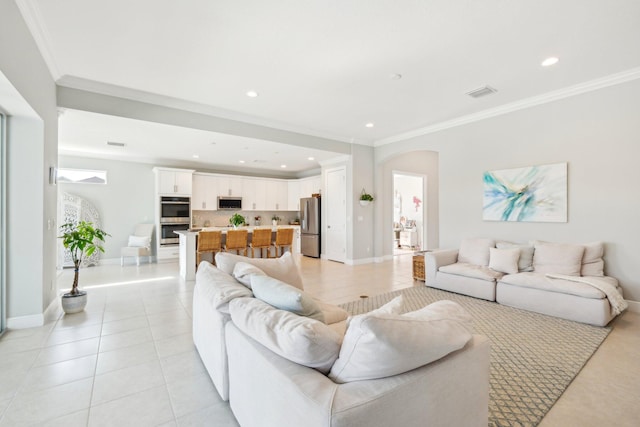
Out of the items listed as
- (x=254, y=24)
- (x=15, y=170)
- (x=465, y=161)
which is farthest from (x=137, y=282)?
(x=465, y=161)

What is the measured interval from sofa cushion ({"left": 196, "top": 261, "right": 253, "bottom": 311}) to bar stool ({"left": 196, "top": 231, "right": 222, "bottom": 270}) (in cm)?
294

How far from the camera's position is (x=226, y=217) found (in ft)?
29.2

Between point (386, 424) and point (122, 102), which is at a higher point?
point (122, 102)

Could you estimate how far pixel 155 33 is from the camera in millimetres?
2785

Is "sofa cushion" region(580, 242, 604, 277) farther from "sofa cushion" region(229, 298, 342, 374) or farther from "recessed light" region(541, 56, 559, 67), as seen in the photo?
"sofa cushion" region(229, 298, 342, 374)

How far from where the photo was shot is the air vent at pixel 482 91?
3.97 meters

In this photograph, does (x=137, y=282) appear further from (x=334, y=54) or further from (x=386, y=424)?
(x=386, y=424)

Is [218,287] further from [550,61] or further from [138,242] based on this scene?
[138,242]

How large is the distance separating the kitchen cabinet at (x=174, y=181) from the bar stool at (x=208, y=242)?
2683 mm

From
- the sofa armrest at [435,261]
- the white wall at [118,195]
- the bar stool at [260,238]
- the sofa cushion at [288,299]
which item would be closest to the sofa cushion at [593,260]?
the sofa armrest at [435,261]

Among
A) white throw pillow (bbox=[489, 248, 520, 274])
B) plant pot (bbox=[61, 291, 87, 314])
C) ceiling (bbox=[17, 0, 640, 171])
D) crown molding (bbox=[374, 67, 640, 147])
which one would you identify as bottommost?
plant pot (bbox=[61, 291, 87, 314])

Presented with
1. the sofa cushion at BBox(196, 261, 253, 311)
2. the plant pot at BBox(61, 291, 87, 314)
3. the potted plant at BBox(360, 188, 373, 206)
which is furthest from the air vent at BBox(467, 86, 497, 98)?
the plant pot at BBox(61, 291, 87, 314)

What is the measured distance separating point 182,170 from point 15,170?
15.0 feet

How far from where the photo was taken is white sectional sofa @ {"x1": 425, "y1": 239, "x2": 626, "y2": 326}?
3.14 metres
